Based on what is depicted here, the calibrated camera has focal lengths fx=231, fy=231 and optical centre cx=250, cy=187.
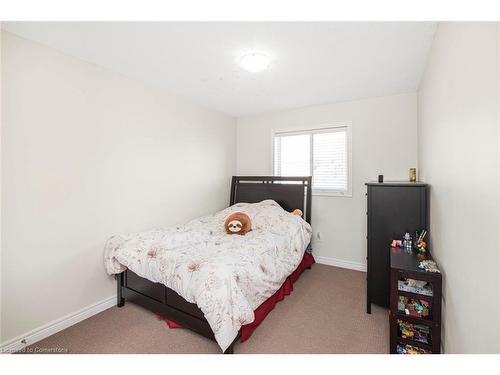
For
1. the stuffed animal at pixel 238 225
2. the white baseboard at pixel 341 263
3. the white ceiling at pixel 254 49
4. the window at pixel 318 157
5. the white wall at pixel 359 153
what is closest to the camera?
the white ceiling at pixel 254 49

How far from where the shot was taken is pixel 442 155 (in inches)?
62.1

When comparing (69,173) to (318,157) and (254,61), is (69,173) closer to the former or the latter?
(254,61)

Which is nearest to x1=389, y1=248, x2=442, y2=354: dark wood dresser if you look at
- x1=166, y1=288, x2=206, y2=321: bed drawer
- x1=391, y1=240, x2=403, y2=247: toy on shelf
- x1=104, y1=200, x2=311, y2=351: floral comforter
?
x1=391, y1=240, x2=403, y2=247: toy on shelf

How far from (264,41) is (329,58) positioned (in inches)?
25.4

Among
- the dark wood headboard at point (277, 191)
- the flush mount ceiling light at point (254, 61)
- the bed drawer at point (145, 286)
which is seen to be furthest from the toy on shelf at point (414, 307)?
the flush mount ceiling light at point (254, 61)

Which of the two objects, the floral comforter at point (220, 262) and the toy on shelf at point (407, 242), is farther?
the toy on shelf at point (407, 242)

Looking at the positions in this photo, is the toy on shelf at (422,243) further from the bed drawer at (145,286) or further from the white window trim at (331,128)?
the bed drawer at (145,286)

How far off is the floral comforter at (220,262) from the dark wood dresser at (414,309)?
0.96 m

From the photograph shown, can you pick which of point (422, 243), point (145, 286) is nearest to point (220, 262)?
point (145, 286)

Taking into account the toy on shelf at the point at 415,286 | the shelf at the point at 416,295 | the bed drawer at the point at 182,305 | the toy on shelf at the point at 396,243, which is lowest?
the bed drawer at the point at 182,305

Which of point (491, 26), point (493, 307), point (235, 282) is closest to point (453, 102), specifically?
point (491, 26)

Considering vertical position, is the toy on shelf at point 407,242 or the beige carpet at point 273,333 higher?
the toy on shelf at point 407,242

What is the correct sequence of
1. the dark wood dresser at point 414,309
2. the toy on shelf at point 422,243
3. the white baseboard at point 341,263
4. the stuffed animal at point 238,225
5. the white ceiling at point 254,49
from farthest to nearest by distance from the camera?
1. the white baseboard at point 341,263
2. the stuffed animal at point 238,225
3. the toy on shelf at point 422,243
4. the white ceiling at point 254,49
5. the dark wood dresser at point 414,309

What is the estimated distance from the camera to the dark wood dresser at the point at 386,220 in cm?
200
